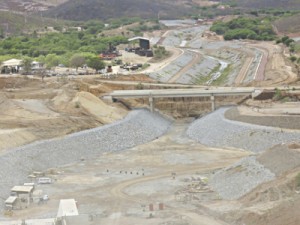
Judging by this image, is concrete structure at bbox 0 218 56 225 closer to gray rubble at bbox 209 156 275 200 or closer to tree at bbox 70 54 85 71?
gray rubble at bbox 209 156 275 200

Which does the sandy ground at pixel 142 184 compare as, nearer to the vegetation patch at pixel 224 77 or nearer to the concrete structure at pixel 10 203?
the concrete structure at pixel 10 203

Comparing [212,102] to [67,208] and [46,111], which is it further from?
[67,208]

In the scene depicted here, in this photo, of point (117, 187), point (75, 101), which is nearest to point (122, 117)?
point (75, 101)

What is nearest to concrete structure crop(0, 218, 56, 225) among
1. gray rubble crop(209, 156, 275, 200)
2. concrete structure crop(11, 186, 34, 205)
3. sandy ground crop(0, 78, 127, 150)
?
concrete structure crop(11, 186, 34, 205)

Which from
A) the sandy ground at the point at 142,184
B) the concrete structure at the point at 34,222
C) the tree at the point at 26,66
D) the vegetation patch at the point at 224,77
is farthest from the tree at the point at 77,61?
the concrete structure at the point at 34,222

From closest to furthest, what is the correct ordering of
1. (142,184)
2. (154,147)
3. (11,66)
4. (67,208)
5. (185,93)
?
(67,208) → (142,184) → (154,147) → (185,93) → (11,66)

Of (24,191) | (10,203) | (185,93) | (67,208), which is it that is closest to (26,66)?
(185,93)
